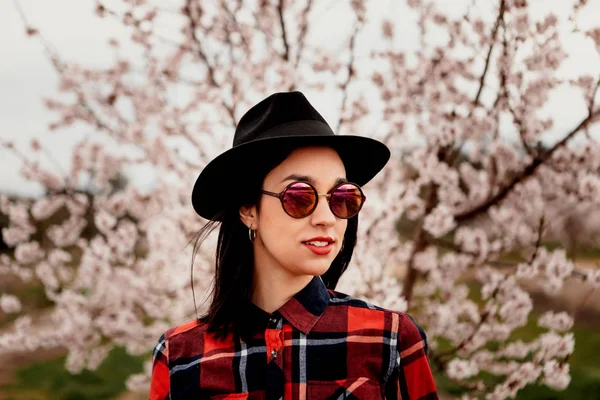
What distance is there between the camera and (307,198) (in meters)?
1.41

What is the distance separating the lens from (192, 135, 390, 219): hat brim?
4.79 feet

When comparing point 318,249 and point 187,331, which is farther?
point 187,331

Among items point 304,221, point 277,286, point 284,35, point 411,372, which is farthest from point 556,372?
point 284,35

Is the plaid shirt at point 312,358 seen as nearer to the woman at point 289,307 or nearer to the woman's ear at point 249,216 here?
the woman at point 289,307

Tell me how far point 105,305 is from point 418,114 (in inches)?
122

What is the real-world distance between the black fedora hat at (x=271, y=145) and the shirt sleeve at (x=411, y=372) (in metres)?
0.52

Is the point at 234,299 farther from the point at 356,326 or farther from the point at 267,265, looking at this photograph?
the point at 356,326

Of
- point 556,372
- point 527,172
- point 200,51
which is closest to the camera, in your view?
point 556,372

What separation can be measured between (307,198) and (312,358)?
0.44m

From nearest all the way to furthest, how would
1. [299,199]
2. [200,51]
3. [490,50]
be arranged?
1. [299,199]
2. [490,50]
3. [200,51]

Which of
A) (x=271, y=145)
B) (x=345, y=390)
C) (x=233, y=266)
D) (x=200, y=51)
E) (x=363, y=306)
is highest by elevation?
(x=200, y=51)

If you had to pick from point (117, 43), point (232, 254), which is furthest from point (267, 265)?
point (117, 43)

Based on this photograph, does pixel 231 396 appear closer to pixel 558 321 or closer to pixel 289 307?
pixel 289 307

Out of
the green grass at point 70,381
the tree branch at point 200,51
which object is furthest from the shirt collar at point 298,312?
the green grass at point 70,381
